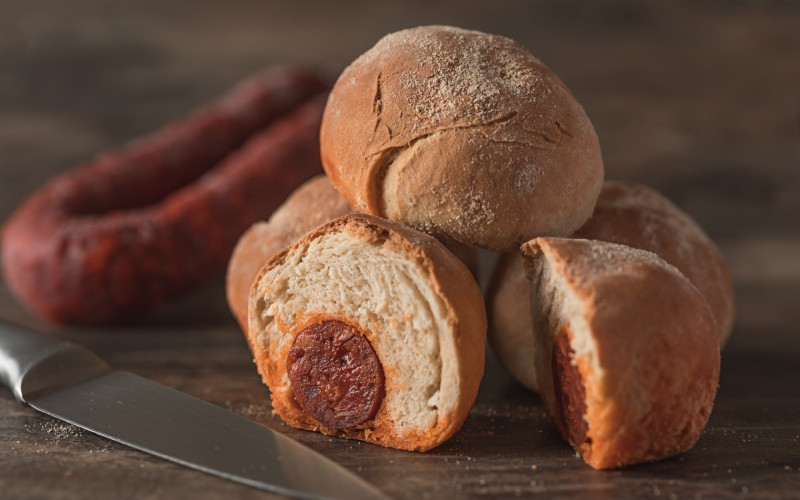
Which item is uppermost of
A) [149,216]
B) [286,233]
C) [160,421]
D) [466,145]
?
[466,145]

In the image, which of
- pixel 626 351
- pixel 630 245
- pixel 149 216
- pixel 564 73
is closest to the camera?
pixel 626 351

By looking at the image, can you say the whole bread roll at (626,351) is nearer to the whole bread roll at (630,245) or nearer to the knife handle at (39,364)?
the whole bread roll at (630,245)

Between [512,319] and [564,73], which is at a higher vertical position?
[564,73]

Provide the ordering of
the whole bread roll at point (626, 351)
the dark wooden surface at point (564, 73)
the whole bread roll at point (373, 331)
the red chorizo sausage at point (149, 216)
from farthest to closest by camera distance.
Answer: the dark wooden surface at point (564, 73) < the red chorizo sausage at point (149, 216) < the whole bread roll at point (373, 331) < the whole bread roll at point (626, 351)

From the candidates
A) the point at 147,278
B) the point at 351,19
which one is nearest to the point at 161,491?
the point at 147,278

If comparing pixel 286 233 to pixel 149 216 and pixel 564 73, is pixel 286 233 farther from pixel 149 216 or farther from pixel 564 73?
pixel 564 73

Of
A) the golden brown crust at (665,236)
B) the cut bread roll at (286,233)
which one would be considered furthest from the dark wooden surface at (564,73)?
the cut bread roll at (286,233)

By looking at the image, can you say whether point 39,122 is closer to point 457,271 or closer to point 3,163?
point 3,163

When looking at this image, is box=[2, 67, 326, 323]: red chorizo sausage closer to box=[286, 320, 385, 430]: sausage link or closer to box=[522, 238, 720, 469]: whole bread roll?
box=[286, 320, 385, 430]: sausage link

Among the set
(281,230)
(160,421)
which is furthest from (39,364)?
(281,230)
